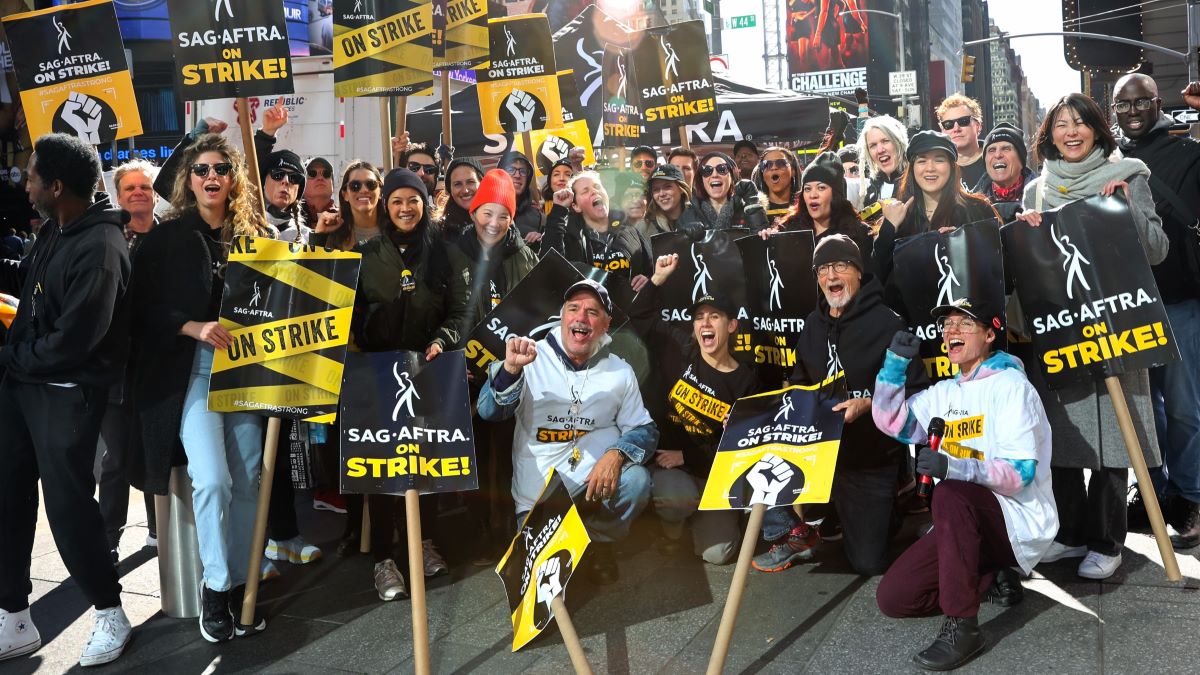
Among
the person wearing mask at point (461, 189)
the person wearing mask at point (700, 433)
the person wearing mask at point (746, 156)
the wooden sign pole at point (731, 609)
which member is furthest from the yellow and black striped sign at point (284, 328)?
the person wearing mask at point (746, 156)

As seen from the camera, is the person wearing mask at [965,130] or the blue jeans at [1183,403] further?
the person wearing mask at [965,130]

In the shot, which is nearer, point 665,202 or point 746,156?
point 665,202

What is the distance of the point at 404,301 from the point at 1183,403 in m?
3.87

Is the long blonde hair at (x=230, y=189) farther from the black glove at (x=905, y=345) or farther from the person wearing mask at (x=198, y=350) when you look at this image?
the black glove at (x=905, y=345)

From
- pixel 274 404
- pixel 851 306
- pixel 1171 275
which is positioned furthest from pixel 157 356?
pixel 1171 275

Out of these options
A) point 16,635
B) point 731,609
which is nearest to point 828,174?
point 731,609

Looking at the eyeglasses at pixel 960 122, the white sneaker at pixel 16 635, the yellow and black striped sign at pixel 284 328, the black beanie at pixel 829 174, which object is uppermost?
the eyeglasses at pixel 960 122

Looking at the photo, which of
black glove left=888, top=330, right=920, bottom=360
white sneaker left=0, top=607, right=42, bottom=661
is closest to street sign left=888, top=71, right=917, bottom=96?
black glove left=888, top=330, right=920, bottom=360

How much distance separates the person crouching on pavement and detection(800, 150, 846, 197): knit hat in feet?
4.59

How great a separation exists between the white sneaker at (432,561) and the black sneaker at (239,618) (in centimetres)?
83

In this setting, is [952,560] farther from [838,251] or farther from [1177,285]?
[1177,285]

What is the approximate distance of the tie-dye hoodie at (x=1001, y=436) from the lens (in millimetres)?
4172

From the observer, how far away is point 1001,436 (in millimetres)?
4250

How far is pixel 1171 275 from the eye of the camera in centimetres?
520
